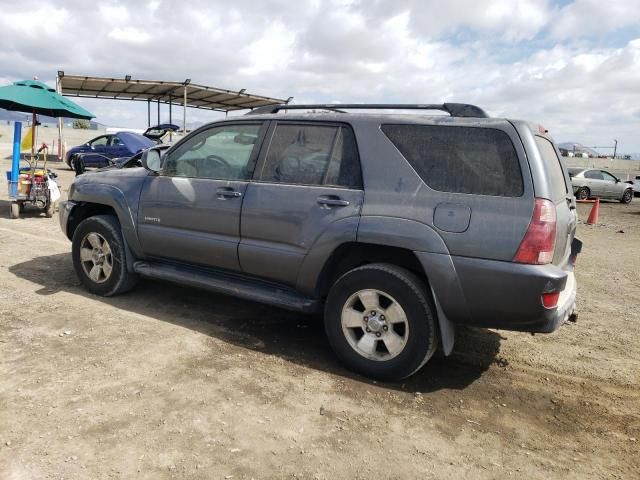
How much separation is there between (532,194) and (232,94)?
23390 millimetres

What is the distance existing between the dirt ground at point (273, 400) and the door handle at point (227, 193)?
3.73ft

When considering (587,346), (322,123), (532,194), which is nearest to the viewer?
(532,194)

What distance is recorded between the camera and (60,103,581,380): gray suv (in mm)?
3123

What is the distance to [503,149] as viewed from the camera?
125 inches

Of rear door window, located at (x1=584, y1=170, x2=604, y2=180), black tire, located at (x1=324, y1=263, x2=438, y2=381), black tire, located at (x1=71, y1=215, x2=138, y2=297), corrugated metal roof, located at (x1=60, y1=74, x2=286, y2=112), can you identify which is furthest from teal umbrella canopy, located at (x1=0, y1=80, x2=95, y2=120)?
rear door window, located at (x1=584, y1=170, x2=604, y2=180)

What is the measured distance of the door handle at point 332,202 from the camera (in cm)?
361

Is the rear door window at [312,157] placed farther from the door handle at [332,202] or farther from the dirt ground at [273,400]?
the dirt ground at [273,400]

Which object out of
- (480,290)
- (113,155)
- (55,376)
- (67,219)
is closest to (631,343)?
(480,290)

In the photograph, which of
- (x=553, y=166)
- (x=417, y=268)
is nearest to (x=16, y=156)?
(x=417, y=268)

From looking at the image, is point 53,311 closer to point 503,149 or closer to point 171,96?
point 503,149

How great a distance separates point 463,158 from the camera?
3287 mm

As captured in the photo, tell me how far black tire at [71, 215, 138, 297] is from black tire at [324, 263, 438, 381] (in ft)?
7.38

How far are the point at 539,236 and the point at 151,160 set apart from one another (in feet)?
10.7

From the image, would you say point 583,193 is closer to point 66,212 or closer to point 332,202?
point 332,202
